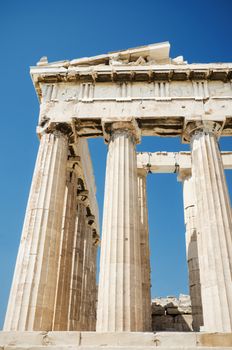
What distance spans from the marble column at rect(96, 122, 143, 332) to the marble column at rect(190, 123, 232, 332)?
2.71 meters

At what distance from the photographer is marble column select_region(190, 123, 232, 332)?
1355 cm

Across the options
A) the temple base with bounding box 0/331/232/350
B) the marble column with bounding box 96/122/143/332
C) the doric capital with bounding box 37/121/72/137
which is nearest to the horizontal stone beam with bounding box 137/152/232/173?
the marble column with bounding box 96/122/143/332

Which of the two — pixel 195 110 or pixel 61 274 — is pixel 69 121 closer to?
pixel 195 110

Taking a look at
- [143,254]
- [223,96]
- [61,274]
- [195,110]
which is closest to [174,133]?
[195,110]

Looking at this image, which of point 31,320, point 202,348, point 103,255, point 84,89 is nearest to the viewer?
point 202,348

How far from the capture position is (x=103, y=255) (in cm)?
1495

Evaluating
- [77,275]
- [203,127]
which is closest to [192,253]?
[77,275]

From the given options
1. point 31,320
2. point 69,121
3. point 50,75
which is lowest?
point 31,320

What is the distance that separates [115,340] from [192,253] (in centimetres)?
1153

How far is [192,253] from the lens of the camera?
22.2 m

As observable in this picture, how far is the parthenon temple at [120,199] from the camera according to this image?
13469 millimetres

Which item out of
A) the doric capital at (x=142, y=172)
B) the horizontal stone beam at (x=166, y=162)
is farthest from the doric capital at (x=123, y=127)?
the horizontal stone beam at (x=166, y=162)

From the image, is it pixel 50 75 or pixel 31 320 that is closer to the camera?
pixel 31 320

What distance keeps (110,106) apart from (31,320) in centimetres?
1114
